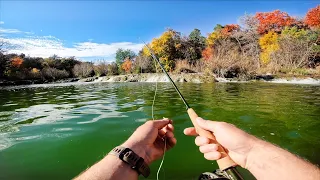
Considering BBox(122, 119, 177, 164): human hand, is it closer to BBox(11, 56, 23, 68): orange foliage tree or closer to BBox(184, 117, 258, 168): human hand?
BBox(184, 117, 258, 168): human hand

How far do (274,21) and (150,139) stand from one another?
5012 centimetres

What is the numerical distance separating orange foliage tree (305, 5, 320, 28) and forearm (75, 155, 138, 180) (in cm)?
4587

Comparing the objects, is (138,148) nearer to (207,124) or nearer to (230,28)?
(207,124)

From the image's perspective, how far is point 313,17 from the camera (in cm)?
3997

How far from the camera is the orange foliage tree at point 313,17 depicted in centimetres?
3928

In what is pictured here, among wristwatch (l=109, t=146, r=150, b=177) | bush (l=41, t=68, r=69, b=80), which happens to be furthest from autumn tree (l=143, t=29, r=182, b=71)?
wristwatch (l=109, t=146, r=150, b=177)

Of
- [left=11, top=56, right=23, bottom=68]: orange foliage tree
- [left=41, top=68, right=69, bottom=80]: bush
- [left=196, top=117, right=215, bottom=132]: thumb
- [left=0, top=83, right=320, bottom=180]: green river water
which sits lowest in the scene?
[left=41, top=68, right=69, bottom=80]: bush

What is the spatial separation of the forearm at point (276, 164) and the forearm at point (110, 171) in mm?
808

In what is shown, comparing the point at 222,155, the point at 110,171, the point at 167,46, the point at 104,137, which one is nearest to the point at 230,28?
the point at 167,46

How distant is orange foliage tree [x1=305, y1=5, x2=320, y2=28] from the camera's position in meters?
39.3

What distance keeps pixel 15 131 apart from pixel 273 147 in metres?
4.79

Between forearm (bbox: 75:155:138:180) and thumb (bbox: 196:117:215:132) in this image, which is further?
thumb (bbox: 196:117:215:132)

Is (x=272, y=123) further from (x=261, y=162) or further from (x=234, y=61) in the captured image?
(x=234, y=61)

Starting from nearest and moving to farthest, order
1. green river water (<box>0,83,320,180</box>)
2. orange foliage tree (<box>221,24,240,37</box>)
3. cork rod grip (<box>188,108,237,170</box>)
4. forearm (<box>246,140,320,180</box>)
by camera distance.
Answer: forearm (<box>246,140,320,180</box>) → cork rod grip (<box>188,108,237,170</box>) → green river water (<box>0,83,320,180</box>) → orange foliage tree (<box>221,24,240,37</box>)
